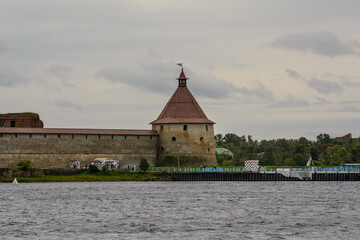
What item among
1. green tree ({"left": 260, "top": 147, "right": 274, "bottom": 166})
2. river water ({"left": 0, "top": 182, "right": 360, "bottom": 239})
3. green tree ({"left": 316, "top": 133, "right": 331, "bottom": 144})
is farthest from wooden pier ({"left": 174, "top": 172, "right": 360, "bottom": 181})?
green tree ({"left": 316, "top": 133, "right": 331, "bottom": 144})

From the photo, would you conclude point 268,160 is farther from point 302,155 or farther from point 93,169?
point 93,169

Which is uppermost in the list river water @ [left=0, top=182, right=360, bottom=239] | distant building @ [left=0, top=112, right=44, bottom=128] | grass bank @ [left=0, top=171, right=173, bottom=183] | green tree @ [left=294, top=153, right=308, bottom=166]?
distant building @ [left=0, top=112, right=44, bottom=128]

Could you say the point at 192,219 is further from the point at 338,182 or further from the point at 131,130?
the point at 131,130

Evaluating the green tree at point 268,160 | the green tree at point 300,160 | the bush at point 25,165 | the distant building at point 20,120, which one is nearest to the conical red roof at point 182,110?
the distant building at point 20,120

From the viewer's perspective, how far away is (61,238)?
88.9ft

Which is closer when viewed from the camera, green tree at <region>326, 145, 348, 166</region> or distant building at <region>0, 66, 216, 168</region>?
distant building at <region>0, 66, 216, 168</region>

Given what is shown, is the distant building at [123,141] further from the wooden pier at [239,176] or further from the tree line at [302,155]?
the tree line at [302,155]

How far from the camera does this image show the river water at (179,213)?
28.3 m

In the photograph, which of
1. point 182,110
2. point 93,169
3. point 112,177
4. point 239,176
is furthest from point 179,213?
point 182,110

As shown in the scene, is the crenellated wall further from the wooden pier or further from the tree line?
the tree line

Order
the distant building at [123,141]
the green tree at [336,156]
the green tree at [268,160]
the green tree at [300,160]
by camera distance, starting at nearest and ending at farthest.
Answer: the distant building at [123,141] < the green tree at [336,156] < the green tree at [300,160] < the green tree at [268,160]

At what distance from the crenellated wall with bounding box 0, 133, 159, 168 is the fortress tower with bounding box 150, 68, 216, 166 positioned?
1.28 metres

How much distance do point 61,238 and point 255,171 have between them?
120ft

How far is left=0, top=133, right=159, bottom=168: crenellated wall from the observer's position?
2579 inches
